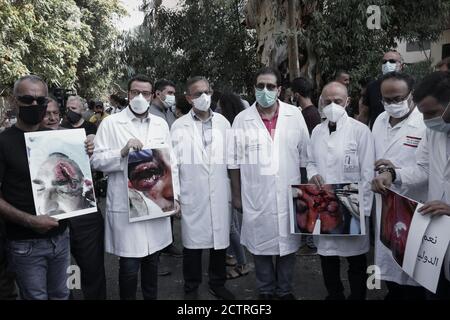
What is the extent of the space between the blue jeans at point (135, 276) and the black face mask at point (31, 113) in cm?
125

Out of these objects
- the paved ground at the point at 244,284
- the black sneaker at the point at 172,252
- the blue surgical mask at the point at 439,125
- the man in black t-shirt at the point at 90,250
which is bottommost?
the paved ground at the point at 244,284

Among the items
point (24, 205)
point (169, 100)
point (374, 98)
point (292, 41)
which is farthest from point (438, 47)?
point (24, 205)

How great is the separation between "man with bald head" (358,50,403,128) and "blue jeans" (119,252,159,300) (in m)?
2.66

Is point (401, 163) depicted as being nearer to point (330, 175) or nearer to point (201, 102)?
point (330, 175)

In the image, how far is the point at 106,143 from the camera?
10.5 ft

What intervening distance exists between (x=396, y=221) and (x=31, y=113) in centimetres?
230

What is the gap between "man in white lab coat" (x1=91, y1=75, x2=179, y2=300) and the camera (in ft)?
10.2

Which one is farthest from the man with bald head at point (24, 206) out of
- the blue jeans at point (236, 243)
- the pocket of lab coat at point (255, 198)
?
the blue jeans at point (236, 243)

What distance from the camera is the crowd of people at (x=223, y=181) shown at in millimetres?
2543

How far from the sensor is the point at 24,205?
249 centimetres

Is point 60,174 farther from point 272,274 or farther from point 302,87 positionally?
point 302,87

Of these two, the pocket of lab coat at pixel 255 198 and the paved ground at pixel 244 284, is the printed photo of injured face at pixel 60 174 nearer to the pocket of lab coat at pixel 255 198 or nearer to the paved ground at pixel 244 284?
the pocket of lab coat at pixel 255 198
